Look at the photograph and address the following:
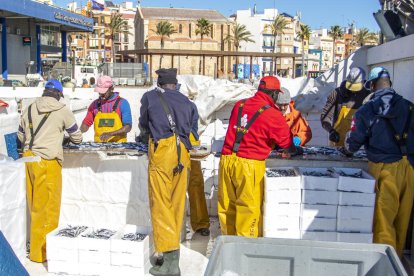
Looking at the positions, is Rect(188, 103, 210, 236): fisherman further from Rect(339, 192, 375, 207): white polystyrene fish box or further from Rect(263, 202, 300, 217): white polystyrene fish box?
Rect(339, 192, 375, 207): white polystyrene fish box

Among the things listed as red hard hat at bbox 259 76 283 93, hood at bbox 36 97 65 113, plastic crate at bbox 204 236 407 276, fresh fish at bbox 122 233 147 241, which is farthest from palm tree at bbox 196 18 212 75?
plastic crate at bbox 204 236 407 276

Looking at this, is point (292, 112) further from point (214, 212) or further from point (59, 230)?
point (59, 230)

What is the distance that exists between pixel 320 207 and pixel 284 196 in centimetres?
34

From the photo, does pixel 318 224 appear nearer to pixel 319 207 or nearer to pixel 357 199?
pixel 319 207

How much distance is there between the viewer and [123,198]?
5.59m

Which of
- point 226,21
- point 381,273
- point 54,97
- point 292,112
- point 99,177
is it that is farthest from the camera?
point 226,21

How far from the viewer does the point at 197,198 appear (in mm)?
5820

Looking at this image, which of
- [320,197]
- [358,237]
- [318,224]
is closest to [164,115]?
[320,197]

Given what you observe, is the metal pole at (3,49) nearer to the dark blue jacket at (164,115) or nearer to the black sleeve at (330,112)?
the black sleeve at (330,112)

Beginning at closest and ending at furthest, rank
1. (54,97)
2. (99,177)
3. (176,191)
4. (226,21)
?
1. (176,191)
2. (54,97)
3. (99,177)
4. (226,21)

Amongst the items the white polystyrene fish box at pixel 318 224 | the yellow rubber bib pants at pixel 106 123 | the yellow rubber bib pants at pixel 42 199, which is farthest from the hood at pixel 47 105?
the white polystyrene fish box at pixel 318 224

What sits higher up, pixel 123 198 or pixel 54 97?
pixel 54 97

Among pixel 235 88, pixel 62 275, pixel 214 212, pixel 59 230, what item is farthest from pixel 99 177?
pixel 235 88

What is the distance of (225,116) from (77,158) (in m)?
3.03
